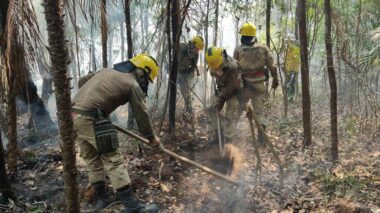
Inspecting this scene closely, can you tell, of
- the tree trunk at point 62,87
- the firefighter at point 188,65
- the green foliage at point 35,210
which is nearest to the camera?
the tree trunk at point 62,87

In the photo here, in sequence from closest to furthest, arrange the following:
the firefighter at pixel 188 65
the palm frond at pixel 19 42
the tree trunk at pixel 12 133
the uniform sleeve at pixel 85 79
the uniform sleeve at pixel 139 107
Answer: the palm frond at pixel 19 42, the uniform sleeve at pixel 139 107, the uniform sleeve at pixel 85 79, the tree trunk at pixel 12 133, the firefighter at pixel 188 65

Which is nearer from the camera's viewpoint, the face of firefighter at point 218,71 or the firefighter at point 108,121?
the firefighter at point 108,121

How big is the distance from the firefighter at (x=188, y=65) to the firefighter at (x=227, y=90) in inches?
50.2

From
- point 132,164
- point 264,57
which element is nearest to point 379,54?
point 264,57

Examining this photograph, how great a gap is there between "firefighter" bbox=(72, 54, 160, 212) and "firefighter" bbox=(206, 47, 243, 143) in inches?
66.0

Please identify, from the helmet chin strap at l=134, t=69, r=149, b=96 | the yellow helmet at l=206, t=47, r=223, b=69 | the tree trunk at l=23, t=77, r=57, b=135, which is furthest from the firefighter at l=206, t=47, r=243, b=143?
the tree trunk at l=23, t=77, r=57, b=135

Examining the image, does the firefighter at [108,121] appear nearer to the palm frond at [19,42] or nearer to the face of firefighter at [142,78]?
the face of firefighter at [142,78]

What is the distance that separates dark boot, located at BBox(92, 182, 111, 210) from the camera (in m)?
4.29

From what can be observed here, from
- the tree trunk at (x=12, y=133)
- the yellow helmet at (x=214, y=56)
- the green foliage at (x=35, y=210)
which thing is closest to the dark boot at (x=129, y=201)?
the green foliage at (x=35, y=210)

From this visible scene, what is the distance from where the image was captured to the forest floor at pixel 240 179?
13.8 ft

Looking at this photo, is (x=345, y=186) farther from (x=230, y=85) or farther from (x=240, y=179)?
(x=230, y=85)

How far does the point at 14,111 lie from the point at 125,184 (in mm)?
1930

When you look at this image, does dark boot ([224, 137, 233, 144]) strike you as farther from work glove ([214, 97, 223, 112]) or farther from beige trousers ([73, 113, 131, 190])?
beige trousers ([73, 113, 131, 190])

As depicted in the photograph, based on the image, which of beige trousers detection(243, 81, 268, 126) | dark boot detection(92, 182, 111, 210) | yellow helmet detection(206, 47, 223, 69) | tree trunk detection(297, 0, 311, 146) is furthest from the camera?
beige trousers detection(243, 81, 268, 126)
